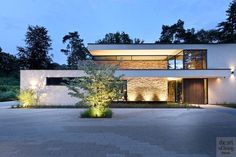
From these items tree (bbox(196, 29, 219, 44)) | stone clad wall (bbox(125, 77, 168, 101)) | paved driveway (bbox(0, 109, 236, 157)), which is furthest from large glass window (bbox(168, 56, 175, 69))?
tree (bbox(196, 29, 219, 44))

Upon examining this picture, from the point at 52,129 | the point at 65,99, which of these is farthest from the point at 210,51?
the point at 52,129

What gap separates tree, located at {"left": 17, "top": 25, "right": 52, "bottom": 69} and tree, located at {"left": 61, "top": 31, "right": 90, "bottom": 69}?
6.85 meters

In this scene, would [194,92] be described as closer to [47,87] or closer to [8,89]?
[47,87]

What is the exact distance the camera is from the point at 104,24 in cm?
9712

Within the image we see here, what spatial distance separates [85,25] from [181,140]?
8935cm

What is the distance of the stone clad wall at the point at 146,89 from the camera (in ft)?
93.6

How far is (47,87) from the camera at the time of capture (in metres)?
25.4

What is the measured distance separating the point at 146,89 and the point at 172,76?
148 inches

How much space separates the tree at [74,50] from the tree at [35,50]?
685 cm

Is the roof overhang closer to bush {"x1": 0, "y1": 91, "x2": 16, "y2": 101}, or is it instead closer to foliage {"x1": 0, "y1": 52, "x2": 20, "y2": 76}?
bush {"x1": 0, "y1": 91, "x2": 16, "y2": 101}

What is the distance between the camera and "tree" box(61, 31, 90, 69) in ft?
203

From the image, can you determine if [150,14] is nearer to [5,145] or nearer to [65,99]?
[65,99]

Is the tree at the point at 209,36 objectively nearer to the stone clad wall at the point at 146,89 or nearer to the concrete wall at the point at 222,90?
the concrete wall at the point at 222,90

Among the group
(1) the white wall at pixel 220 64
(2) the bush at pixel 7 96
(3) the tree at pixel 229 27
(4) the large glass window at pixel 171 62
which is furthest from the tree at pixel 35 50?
(1) the white wall at pixel 220 64
